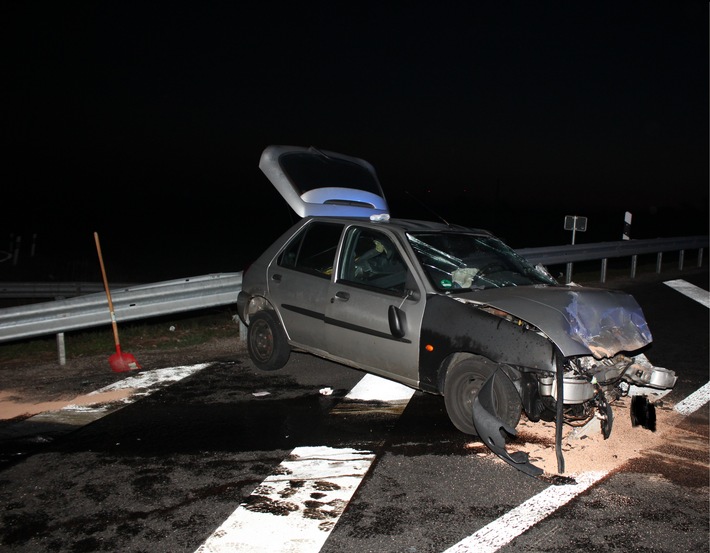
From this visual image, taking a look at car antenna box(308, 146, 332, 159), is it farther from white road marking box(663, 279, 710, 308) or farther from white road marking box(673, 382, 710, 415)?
white road marking box(663, 279, 710, 308)

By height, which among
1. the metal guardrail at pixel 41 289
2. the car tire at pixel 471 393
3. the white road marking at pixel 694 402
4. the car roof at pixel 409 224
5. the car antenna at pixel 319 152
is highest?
the car antenna at pixel 319 152

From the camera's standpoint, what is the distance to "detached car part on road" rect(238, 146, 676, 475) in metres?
4.60

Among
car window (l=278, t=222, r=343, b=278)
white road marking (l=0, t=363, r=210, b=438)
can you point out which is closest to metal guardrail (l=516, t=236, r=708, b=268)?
car window (l=278, t=222, r=343, b=278)

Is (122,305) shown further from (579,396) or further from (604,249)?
(604,249)

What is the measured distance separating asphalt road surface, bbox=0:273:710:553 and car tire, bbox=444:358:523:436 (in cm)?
19

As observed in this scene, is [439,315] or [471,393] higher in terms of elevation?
[439,315]

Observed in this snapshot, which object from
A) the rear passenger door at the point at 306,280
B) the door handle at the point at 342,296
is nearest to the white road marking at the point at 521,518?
the door handle at the point at 342,296

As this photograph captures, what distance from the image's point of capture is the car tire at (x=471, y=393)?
4637 millimetres

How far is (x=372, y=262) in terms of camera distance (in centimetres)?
597

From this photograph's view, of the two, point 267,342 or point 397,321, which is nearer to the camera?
point 397,321

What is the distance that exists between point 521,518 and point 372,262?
2860 millimetres

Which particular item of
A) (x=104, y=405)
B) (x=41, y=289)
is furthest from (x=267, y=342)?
(x=41, y=289)

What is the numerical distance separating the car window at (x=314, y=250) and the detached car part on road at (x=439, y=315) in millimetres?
13

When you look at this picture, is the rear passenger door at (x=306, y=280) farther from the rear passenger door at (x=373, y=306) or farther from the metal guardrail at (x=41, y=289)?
the metal guardrail at (x=41, y=289)
